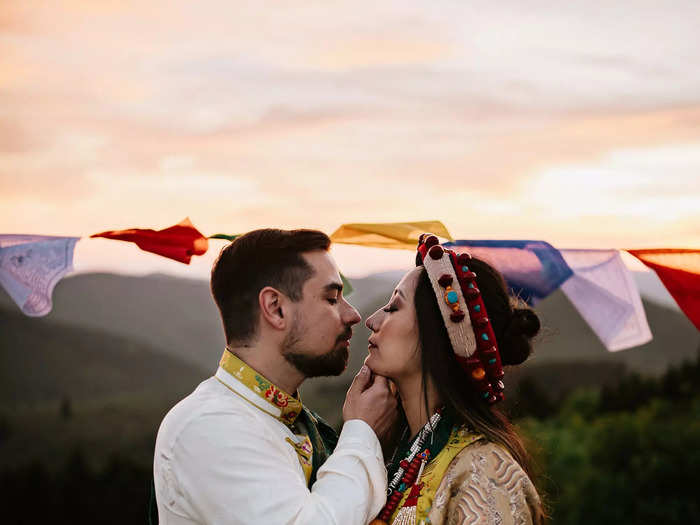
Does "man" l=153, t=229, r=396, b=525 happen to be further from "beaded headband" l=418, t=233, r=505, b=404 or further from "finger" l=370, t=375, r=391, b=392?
"beaded headband" l=418, t=233, r=505, b=404

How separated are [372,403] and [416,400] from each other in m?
0.24

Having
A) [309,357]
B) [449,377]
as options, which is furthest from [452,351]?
[309,357]

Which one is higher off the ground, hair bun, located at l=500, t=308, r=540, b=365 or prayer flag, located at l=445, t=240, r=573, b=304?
prayer flag, located at l=445, t=240, r=573, b=304

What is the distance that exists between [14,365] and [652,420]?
27.2ft

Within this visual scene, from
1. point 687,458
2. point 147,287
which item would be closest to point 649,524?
point 687,458

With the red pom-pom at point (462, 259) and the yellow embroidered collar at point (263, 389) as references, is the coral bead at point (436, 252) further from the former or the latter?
the yellow embroidered collar at point (263, 389)

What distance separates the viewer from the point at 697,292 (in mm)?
4059

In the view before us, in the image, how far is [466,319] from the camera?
3.40 meters

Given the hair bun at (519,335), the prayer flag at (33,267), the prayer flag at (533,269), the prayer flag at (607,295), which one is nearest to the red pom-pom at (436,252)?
the hair bun at (519,335)

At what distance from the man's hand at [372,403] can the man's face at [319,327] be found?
12 cm

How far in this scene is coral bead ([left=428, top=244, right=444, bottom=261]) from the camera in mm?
3477

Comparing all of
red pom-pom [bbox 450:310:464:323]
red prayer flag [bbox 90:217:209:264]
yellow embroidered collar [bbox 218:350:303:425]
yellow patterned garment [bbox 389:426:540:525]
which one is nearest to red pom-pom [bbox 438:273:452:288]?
red pom-pom [bbox 450:310:464:323]

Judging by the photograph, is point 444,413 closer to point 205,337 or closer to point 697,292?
point 697,292

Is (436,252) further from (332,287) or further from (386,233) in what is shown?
(386,233)
